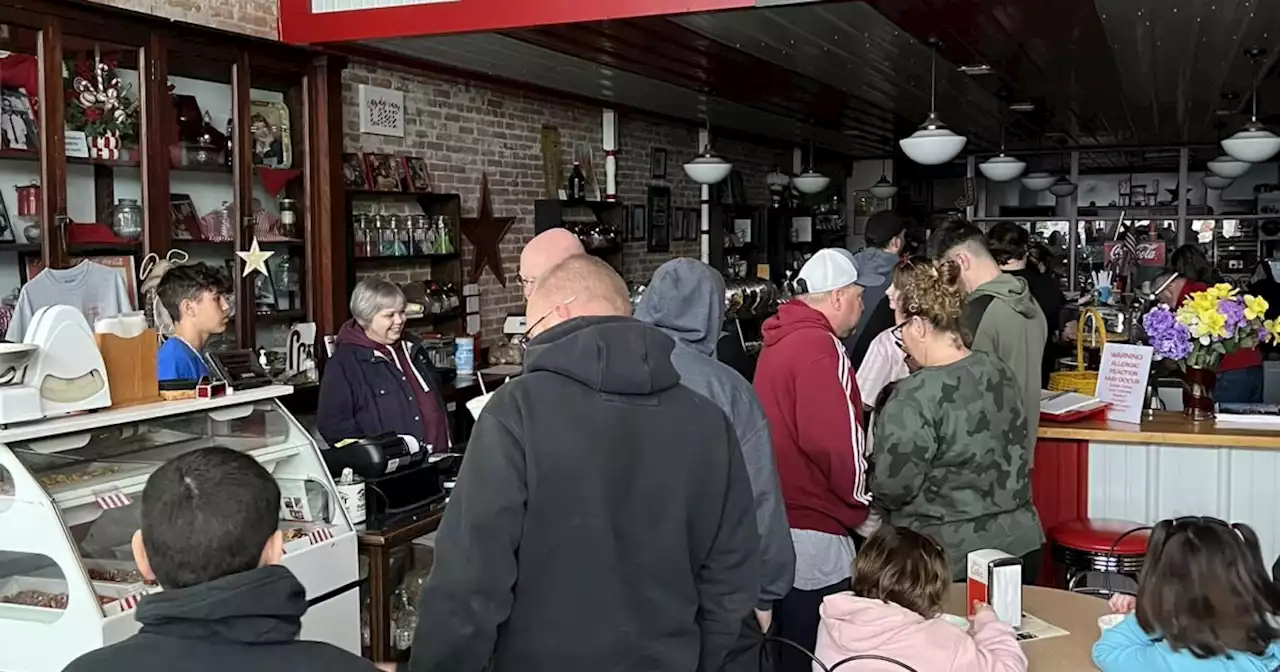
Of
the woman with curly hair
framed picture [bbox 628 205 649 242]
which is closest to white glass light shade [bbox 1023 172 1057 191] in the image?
framed picture [bbox 628 205 649 242]

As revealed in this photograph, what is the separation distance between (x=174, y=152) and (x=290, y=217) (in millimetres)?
902

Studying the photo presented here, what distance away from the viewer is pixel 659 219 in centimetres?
1114

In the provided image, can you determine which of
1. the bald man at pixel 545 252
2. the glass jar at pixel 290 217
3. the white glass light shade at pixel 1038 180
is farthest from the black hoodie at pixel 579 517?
the white glass light shade at pixel 1038 180

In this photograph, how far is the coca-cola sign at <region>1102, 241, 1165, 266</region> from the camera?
44.8 feet

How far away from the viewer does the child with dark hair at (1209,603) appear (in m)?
2.43

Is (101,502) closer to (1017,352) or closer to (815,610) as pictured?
(815,610)

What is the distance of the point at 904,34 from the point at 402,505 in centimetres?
445

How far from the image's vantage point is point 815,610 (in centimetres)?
341

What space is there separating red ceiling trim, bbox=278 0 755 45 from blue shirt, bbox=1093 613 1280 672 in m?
3.63

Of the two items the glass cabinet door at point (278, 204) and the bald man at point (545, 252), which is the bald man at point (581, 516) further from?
the glass cabinet door at point (278, 204)

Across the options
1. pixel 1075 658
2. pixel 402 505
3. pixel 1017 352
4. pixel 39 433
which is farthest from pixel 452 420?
pixel 1075 658

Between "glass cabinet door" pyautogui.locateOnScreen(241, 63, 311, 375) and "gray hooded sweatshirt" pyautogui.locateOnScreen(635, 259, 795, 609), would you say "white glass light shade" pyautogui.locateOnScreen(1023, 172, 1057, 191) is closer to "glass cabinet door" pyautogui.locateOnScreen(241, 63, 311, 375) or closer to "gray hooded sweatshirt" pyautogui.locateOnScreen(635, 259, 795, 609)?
"glass cabinet door" pyautogui.locateOnScreen(241, 63, 311, 375)

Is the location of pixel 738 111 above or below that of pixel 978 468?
above

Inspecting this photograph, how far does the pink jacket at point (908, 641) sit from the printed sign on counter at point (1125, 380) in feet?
8.58
